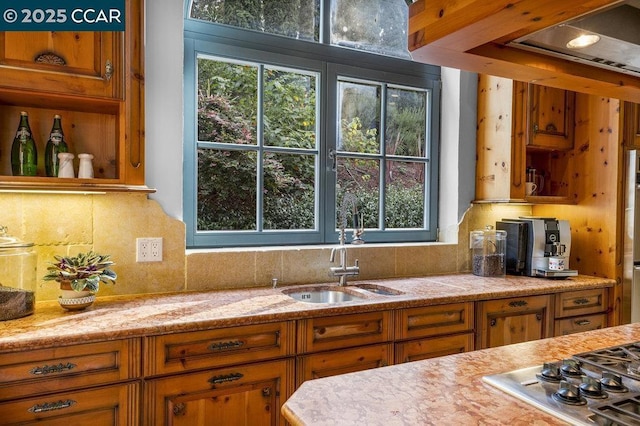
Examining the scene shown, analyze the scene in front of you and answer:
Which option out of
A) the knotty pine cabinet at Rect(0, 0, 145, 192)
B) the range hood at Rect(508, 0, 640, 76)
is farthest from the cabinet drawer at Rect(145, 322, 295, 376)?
the range hood at Rect(508, 0, 640, 76)

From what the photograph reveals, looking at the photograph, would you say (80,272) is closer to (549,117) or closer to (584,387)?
(584,387)

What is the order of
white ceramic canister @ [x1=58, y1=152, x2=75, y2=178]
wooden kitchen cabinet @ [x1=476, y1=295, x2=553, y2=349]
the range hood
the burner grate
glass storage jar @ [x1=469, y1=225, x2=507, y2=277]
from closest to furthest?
the burner grate → the range hood → white ceramic canister @ [x1=58, y1=152, x2=75, y2=178] → wooden kitchen cabinet @ [x1=476, y1=295, x2=553, y2=349] → glass storage jar @ [x1=469, y1=225, x2=507, y2=277]

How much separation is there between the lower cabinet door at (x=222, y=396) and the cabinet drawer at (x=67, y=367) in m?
0.12

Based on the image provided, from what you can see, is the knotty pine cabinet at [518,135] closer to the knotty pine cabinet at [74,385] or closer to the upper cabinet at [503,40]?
the upper cabinet at [503,40]

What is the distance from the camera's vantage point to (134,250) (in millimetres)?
2023

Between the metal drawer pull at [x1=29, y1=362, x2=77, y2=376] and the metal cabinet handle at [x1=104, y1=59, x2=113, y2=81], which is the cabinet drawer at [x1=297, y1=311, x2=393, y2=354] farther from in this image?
the metal cabinet handle at [x1=104, y1=59, x2=113, y2=81]

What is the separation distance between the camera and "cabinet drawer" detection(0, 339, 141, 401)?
135cm

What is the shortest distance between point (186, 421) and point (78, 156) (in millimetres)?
1173

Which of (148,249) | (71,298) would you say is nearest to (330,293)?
(148,249)

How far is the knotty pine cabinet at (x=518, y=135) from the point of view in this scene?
9.03ft

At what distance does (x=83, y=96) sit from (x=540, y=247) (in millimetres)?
2615

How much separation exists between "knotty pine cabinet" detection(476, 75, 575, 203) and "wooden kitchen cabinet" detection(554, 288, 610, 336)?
634mm

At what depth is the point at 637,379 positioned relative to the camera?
3.32ft

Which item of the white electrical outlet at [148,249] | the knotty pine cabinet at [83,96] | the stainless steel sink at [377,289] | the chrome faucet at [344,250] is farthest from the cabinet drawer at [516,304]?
the knotty pine cabinet at [83,96]
